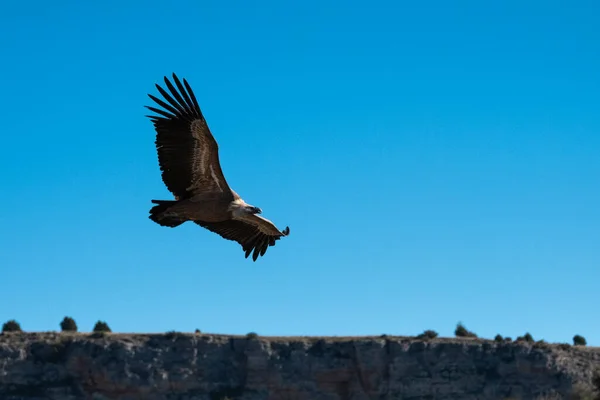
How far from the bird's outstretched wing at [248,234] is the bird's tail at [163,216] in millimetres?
1606

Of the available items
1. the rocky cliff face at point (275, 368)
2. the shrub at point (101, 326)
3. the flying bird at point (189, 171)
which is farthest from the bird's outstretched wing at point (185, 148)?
the shrub at point (101, 326)

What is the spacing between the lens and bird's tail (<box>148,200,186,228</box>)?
65.8 ft

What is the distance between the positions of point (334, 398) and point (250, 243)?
52.2m

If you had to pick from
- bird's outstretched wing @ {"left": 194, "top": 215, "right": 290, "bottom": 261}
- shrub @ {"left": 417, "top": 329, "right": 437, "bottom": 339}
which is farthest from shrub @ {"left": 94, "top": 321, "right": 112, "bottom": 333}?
bird's outstretched wing @ {"left": 194, "top": 215, "right": 290, "bottom": 261}

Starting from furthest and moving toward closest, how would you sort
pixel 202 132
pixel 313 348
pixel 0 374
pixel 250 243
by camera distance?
pixel 313 348, pixel 0 374, pixel 250 243, pixel 202 132

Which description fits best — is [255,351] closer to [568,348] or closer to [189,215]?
[568,348]

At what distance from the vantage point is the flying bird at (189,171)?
1938 centimetres

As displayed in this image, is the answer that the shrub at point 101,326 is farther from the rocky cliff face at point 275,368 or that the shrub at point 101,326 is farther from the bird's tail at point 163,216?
the bird's tail at point 163,216

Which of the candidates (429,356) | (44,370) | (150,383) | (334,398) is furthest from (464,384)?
(44,370)

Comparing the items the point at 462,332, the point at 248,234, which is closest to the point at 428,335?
the point at 462,332

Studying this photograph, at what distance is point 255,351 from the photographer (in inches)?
2960

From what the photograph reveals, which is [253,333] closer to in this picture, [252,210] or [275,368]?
[275,368]

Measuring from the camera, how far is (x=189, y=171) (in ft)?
65.2

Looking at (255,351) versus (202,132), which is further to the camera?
(255,351)
